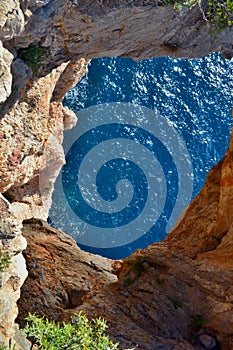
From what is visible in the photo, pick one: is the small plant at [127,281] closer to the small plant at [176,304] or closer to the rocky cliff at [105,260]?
the rocky cliff at [105,260]

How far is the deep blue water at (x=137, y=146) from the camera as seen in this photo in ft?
92.0

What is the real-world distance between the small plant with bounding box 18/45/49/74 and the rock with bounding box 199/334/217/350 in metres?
8.14

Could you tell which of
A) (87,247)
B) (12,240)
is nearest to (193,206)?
(12,240)

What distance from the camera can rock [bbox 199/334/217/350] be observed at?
10.9m

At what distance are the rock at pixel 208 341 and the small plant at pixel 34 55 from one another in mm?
8138

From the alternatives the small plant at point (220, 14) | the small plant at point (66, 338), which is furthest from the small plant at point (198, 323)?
the small plant at point (220, 14)

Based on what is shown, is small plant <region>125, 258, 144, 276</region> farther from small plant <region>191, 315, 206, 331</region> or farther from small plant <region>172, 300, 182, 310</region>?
small plant <region>191, 315, 206, 331</region>

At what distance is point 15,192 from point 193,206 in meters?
7.62

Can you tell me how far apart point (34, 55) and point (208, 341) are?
8.47m

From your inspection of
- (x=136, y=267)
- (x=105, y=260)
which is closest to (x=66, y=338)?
(x=136, y=267)

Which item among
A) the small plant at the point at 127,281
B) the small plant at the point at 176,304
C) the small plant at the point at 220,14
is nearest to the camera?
the small plant at the point at 176,304

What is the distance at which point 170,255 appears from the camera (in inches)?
531

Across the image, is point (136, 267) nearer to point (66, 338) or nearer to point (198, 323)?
point (198, 323)

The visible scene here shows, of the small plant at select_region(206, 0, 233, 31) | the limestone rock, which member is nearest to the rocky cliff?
the limestone rock
